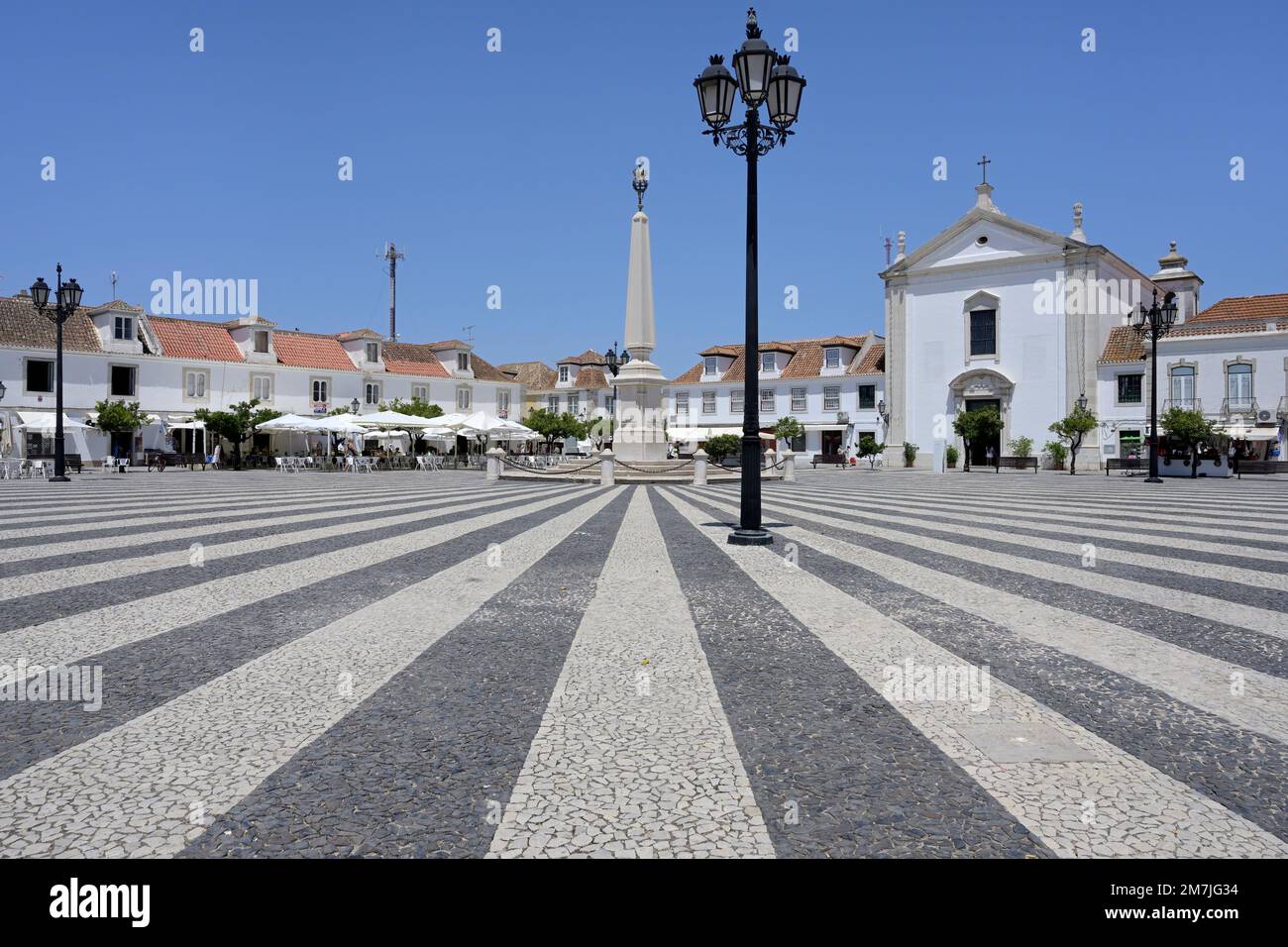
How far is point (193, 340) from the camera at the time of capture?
49719 millimetres

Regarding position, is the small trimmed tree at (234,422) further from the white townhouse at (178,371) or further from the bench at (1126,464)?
the bench at (1126,464)

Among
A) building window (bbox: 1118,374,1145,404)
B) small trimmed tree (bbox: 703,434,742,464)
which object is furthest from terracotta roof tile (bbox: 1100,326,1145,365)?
small trimmed tree (bbox: 703,434,742,464)

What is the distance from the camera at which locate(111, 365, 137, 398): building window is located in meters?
45.4

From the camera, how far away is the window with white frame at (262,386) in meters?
51.5

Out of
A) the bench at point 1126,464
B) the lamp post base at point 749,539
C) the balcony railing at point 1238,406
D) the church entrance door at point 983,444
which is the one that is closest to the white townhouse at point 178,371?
the church entrance door at point 983,444

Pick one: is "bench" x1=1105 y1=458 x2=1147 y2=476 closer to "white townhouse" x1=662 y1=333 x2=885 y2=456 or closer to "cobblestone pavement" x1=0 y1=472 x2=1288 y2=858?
"white townhouse" x1=662 y1=333 x2=885 y2=456

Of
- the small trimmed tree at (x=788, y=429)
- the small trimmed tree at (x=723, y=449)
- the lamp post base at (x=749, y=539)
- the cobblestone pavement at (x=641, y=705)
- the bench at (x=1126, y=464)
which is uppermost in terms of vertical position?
the small trimmed tree at (x=788, y=429)

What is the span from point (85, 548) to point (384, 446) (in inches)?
1785

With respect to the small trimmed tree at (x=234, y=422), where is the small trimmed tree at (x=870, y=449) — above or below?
below

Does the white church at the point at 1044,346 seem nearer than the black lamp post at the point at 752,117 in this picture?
No

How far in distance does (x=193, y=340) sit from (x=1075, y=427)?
51054mm

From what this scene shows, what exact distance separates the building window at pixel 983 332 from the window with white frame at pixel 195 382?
4651cm
